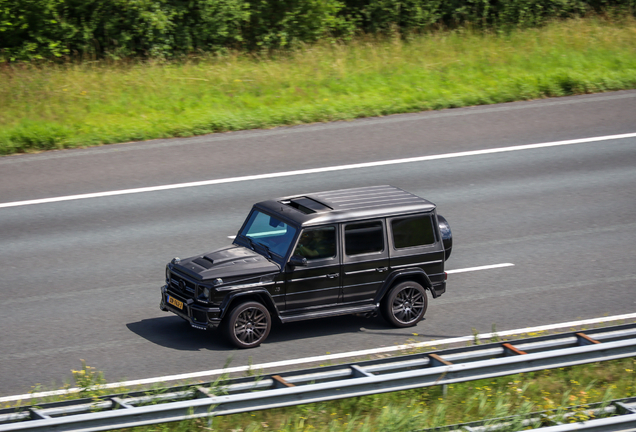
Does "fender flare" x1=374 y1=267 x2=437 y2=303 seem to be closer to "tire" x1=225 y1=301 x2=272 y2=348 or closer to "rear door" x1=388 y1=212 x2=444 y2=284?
"rear door" x1=388 y1=212 x2=444 y2=284

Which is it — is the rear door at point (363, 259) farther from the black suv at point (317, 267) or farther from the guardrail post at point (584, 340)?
the guardrail post at point (584, 340)

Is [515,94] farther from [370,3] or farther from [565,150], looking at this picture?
[370,3]

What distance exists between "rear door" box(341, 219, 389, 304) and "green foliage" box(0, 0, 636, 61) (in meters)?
14.2

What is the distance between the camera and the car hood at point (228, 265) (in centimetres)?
1013

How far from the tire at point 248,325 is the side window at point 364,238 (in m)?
1.34

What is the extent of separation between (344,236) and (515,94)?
11516 mm

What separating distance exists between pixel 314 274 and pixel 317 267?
97 millimetres

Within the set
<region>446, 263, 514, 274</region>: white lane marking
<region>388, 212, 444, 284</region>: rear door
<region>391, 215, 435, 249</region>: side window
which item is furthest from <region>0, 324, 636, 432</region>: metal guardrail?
<region>446, 263, 514, 274</region>: white lane marking

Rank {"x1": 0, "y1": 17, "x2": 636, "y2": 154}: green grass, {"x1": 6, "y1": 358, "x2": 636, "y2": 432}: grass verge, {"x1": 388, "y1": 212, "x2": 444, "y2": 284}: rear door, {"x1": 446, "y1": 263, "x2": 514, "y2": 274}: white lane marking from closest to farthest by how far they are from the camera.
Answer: {"x1": 6, "y1": 358, "x2": 636, "y2": 432}: grass verge < {"x1": 388, "y1": 212, "x2": 444, "y2": 284}: rear door < {"x1": 446, "y1": 263, "x2": 514, "y2": 274}: white lane marking < {"x1": 0, "y1": 17, "x2": 636, "y2": 154}: green grass

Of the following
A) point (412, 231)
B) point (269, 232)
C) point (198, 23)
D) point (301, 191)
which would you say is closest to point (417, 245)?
point (412, 231)

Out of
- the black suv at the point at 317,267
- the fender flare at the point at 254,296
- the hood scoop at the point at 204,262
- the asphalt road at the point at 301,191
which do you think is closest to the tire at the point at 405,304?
the black suv at the point at 317,267

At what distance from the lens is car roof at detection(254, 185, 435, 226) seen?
1052 centimetres

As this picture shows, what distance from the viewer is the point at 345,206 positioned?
10.7m

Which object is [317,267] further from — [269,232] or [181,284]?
[181,284]
